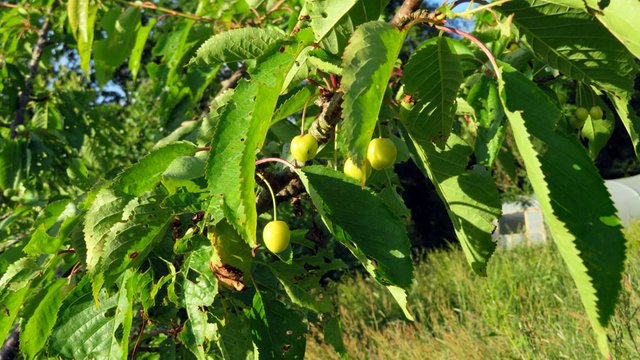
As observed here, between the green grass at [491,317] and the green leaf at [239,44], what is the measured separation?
92.1 inches

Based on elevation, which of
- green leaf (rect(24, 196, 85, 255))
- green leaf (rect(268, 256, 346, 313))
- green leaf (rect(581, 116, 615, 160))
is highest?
green leaf (rect(581, 116, 615, 160))

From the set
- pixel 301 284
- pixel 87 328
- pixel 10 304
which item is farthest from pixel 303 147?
pixel 10 304

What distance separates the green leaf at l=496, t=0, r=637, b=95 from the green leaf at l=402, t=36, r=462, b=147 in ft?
0.27

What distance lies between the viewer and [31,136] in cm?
280

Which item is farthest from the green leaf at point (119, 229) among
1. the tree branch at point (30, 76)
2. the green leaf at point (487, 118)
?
the tree branch at point (30, 76)

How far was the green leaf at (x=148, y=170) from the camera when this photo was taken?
850 millimetres

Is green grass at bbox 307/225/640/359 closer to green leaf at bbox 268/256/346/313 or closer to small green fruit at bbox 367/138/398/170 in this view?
green leaf at bbox 268/256/346/313

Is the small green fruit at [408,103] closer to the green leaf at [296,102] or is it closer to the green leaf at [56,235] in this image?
the green leaf at [296,102]

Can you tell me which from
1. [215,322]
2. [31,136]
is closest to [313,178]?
[215,322]

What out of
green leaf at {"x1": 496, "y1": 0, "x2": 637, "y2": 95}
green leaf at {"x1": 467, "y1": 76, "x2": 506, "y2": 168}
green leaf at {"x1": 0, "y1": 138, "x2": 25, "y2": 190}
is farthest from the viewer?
green leaf at {"x1": 0, "y1": 138, "x2": 25, "y2": 190}

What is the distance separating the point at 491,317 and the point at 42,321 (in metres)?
3.63

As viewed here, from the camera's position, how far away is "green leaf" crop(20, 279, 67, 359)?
104cm

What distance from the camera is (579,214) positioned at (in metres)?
0.51

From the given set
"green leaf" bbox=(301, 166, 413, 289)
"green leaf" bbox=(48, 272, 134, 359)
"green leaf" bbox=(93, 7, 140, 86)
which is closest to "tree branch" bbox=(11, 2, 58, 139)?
"green leaf" bbox=(93, 7, 140, 86)
